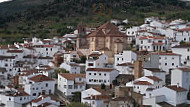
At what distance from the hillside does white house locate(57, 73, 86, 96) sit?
35.7m

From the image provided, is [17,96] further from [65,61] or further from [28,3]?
[28,3]

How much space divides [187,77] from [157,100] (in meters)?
4.35

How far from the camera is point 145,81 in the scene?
A: 128ft

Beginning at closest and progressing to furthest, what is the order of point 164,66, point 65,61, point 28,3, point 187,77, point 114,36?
1. point 187,77
2. point 164,66
3. point 65,61
4. point 114,36
5. point 28,3

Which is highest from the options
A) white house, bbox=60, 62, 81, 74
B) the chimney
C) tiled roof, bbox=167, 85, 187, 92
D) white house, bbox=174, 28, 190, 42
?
white house, bbox=174, 28, 190, 42

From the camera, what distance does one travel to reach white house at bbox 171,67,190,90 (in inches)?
1496

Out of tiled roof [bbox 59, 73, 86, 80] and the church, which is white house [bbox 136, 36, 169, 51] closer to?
the church

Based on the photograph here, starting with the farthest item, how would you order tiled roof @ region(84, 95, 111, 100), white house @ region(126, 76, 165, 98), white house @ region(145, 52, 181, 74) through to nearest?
white house @ region(145, 52, 181, 74) < white house @ region(126, 76, 165, 98) < tiled roof @ region(84, 95, 111, 100)

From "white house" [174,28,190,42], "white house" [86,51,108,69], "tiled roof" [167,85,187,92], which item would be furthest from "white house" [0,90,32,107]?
"white house" [174,28,190,42]

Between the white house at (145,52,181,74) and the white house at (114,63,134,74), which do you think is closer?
the white house at (145,52,181,74)

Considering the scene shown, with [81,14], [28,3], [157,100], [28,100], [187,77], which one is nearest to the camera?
[157,100]

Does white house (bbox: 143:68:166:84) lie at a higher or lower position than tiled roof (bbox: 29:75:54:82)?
higher

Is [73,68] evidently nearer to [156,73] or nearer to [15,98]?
[15,98]

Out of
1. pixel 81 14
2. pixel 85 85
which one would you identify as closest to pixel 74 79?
pixel 85 85
